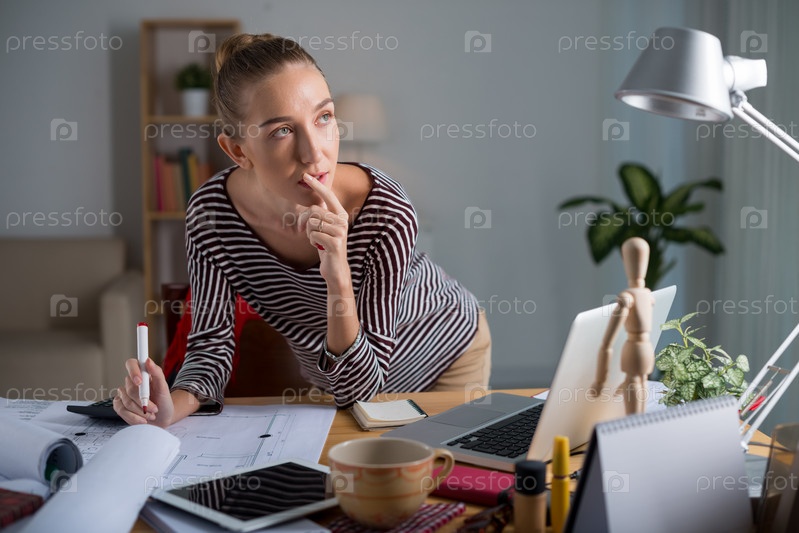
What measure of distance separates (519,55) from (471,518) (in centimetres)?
386

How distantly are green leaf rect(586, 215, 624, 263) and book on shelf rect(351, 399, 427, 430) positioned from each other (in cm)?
242

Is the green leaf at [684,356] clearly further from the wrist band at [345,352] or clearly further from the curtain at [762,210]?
the curtain at [762,210]

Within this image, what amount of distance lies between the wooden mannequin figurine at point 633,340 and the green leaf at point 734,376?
0.29 metres

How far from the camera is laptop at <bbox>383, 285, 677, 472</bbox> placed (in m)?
0.91

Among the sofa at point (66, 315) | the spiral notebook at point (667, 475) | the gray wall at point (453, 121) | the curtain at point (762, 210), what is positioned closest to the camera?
the spiral notebook at point (667, 475)

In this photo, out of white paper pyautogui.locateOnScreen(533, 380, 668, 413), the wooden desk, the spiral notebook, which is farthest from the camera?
white paper pyautogui.locateOnScreen(533, 380, 668, 413)

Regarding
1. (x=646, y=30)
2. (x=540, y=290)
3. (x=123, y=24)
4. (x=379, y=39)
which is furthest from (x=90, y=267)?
(x=646, y=30)

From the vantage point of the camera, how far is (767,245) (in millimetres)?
3184

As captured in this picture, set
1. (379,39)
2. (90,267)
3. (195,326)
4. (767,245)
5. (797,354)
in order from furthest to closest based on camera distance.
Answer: (379,39), (90,267), (767,245), (797,354), (195,326)

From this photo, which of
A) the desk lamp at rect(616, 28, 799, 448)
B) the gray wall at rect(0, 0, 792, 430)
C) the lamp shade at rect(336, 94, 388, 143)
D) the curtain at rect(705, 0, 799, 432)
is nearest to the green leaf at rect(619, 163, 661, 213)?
the curtain at rect(705, 0, 799, 432)

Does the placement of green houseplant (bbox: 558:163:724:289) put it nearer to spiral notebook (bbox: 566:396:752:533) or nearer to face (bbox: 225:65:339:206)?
face (bbox: 225:65:339:206)

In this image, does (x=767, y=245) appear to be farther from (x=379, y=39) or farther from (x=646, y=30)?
(x=379, y=39)

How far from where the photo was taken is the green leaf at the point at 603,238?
3.55 m

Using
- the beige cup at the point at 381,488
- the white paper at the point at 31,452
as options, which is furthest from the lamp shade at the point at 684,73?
the white paper at the point at 31,452
